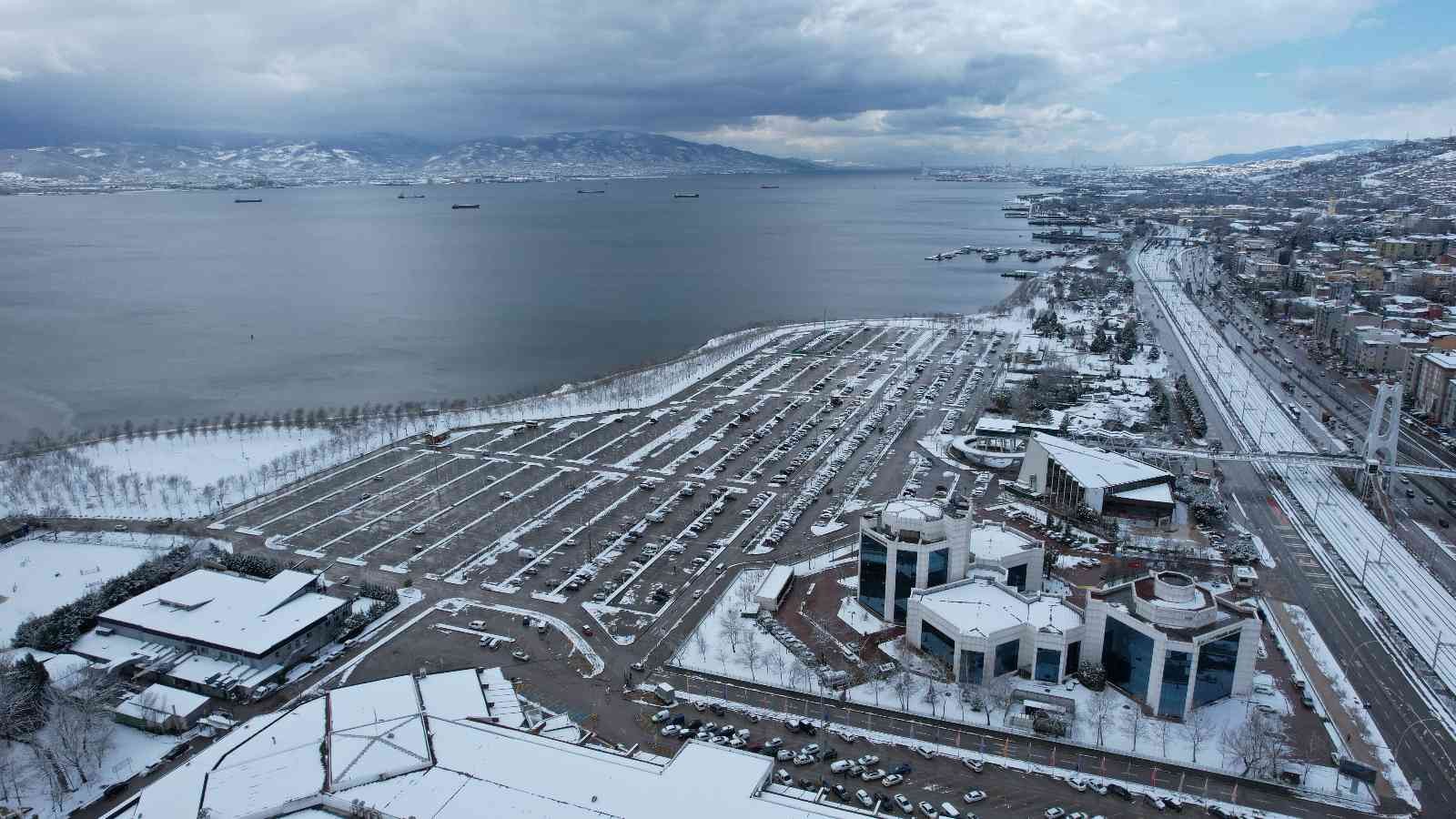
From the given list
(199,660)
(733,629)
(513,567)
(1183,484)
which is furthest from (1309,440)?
(199,660)

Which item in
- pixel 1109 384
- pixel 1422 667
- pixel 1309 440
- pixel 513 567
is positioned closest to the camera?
pixel 1422 667

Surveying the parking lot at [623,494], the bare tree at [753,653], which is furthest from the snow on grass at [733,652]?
the parking lot at [623,494]

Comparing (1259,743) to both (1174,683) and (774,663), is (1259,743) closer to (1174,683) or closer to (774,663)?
(1174,683)

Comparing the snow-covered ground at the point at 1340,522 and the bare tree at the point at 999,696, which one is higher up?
the snow-covered ground at the point at 1340,522

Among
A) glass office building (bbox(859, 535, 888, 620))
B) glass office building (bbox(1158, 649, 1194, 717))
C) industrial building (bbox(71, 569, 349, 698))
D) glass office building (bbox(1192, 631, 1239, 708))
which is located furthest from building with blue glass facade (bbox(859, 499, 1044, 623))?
industrial building (bbox(71, 569, 349, 698))

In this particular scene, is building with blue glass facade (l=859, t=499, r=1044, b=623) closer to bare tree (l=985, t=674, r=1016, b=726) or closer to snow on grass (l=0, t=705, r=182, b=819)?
bare tree (l=985, t=674, r=1016, b=726)

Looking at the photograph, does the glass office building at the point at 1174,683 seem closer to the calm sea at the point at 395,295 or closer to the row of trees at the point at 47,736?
the row of trees at the point at 47,736

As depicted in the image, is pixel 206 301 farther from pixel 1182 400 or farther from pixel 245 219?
pixel 245 219
